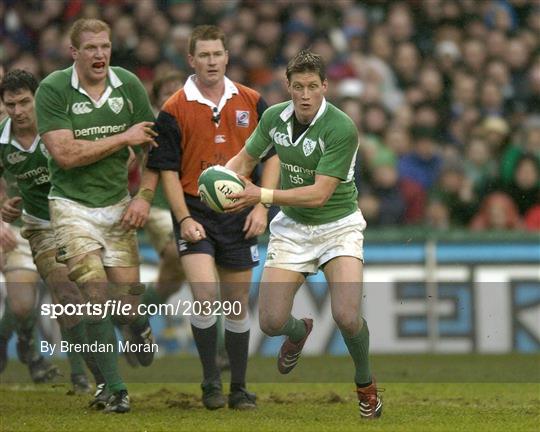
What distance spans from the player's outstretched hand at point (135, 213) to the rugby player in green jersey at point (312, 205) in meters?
0.82

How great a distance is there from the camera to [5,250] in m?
11.8

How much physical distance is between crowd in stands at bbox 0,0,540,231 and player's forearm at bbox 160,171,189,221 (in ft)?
16.7

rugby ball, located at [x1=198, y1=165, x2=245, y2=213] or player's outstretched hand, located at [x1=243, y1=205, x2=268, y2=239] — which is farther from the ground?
rugby ball, located at [x1=198, y1=165, x2=245, y2=213]

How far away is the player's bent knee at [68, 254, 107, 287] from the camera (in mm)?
10031

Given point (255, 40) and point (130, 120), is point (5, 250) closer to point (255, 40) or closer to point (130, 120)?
point (130, 120)

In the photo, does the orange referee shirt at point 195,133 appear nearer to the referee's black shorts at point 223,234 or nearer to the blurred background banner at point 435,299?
the referee's black shorts at point 223,234

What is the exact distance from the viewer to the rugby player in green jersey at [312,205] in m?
9.34

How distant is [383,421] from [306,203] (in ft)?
4.99

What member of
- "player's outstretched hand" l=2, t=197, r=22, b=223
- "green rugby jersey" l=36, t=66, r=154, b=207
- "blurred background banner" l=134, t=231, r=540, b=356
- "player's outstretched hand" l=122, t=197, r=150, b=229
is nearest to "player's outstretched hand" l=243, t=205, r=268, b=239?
"player's outstretched hand" l=122, t=197, r=150, b=229

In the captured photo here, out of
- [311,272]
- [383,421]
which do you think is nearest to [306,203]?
[311,272]

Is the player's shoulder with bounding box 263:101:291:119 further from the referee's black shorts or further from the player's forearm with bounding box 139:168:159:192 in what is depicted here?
the player's forearm with bounding box 139:168:159:192

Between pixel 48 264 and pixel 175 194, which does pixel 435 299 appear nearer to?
pixel 48 264

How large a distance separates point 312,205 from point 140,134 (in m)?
1.50

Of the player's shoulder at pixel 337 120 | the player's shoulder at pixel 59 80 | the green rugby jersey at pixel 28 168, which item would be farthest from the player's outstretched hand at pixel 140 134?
the player's shoulder at pixel 337 120
